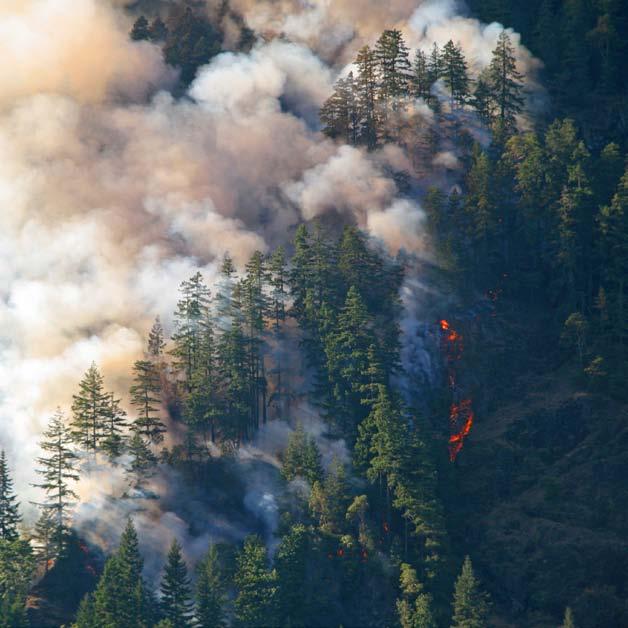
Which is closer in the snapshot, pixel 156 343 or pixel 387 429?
pixel 387 429

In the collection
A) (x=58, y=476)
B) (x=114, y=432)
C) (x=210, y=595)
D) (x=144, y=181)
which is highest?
(x=144, y=181)

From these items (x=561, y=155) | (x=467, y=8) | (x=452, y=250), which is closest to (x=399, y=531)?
(x=452, y=250)

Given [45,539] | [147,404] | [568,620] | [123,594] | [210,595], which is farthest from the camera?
[147,404]

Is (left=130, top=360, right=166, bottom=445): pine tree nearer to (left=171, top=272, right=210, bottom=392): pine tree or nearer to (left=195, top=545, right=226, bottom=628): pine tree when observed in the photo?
(left=171, top=272, right=210, bottom=392): pine tree

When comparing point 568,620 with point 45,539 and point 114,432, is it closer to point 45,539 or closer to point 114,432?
point 45,539

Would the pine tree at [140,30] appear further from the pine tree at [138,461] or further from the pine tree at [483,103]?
the pine tree at [138,461]

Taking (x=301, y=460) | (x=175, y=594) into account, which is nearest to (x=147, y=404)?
(x=301, y=460)

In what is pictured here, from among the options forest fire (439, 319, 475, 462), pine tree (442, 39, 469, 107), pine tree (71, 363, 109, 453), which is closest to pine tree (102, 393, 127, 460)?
pine tree (71, 363, 109, 453)

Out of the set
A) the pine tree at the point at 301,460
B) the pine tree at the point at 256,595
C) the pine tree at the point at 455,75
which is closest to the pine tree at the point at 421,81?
the pine tree at the point at 455,75
